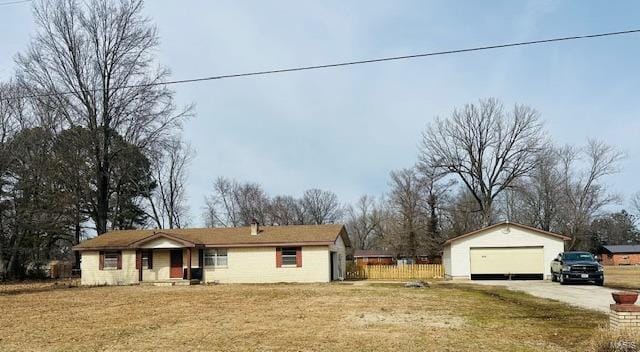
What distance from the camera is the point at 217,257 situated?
36.0m

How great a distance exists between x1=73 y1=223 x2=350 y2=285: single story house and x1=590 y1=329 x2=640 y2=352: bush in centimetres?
2514

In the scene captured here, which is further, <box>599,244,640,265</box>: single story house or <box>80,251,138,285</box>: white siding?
<box>599,244,640,265</box>: single story house

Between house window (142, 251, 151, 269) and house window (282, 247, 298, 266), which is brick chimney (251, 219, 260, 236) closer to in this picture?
house window (282, 247, 298, 266)

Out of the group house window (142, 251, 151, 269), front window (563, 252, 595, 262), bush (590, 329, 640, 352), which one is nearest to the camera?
bush (590, 329, 640, 352)

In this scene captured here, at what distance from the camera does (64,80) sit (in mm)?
42219

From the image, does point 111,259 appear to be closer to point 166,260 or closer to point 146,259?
point 146,259

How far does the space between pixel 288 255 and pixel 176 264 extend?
7521mm

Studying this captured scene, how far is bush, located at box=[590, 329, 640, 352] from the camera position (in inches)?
334

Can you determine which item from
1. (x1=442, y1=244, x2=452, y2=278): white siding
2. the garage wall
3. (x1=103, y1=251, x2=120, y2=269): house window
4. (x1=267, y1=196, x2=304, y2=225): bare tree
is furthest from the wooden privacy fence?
(x1=267, y1=196, x2=304, y2=225): bare tree

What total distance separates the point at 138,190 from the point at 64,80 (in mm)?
13861

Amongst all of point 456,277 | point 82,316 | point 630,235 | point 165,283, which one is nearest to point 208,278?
point 165,283

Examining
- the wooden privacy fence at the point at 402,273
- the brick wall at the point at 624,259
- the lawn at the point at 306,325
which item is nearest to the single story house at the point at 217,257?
the wooden privacy fence at the point at 402,273

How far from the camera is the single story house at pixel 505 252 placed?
35.4m

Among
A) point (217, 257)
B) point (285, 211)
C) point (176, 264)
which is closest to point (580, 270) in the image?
point (217, 257)
